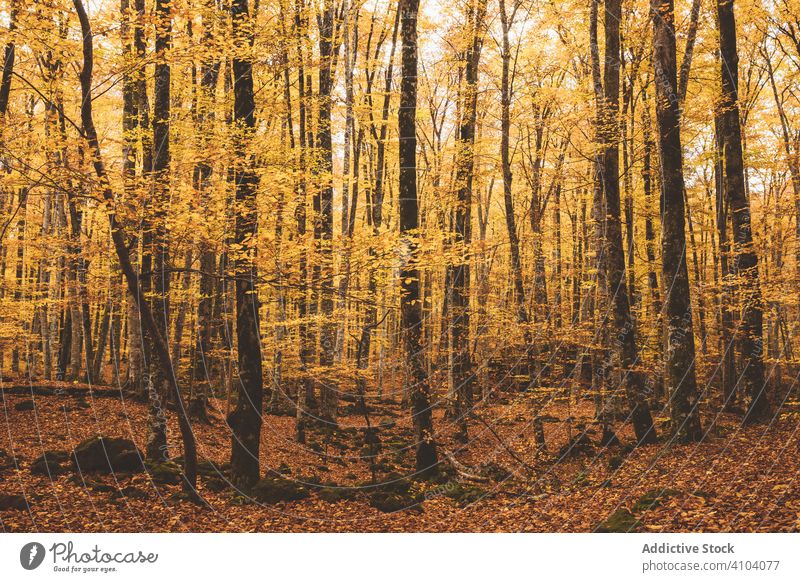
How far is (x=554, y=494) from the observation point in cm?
1057

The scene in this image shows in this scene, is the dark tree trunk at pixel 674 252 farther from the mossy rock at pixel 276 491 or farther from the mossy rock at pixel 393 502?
the mossy rock at pixel 276 491

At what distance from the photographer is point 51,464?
31.3 ft

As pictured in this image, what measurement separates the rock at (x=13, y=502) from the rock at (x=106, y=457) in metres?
1.58

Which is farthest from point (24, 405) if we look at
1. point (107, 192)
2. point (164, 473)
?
point (107, 192)

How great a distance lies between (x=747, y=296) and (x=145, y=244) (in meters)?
12.0

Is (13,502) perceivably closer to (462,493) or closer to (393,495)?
(393,495)

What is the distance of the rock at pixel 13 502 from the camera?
7781 millimetres

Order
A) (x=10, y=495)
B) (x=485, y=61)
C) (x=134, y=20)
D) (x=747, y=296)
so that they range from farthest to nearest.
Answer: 1. (x=485, y=61)
2. (x=747, y=296)
3. (x=10, y=495)
4. (x=134, y=20)

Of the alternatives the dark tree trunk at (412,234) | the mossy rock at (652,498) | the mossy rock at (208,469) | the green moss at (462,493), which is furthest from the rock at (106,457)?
the mossy rock at (652,498)

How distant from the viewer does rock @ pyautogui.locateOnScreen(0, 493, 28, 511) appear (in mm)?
7781

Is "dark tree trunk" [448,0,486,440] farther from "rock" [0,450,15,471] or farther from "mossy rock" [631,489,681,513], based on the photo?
"rock" [0,450,15,471]

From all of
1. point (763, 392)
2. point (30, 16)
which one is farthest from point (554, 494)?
point (30, 16)

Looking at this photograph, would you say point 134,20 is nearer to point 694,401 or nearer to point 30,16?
point 30,16

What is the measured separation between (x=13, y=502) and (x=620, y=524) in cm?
875
